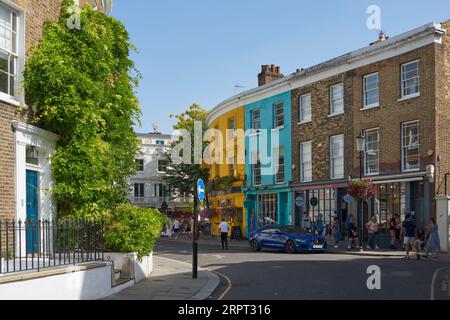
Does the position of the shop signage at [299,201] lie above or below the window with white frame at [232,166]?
below

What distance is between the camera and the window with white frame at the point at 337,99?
102 ft

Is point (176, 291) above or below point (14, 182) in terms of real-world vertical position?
below

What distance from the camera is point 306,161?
3388 cm

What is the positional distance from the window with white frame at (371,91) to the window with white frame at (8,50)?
19.7 m

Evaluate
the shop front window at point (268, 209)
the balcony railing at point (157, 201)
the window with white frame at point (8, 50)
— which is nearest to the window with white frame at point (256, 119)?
the shop front window at point (268, 209)

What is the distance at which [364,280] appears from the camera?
46.4 ft

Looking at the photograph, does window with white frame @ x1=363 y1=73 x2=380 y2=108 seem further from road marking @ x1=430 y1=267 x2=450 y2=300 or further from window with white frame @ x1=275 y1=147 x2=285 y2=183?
road marking @ x1=430 y1=267 x2=450 y2=300

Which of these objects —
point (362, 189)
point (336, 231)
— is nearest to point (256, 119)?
point (336, 231)

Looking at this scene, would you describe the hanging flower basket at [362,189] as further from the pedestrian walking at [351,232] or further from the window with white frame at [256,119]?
the window with white frame at [256,119]

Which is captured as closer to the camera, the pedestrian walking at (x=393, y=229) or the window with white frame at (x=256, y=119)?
the pedestrian walking at (x=393, y=229)

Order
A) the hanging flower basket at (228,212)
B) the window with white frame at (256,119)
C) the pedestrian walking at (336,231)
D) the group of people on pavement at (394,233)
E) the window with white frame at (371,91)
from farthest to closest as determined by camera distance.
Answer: the hanging flower basket at (228,212) < the window with white frame at (256,119) < the window with white frame at (371,91) < the pedestrian walking at (336,231) < the group of people on pavement at (394,233)
